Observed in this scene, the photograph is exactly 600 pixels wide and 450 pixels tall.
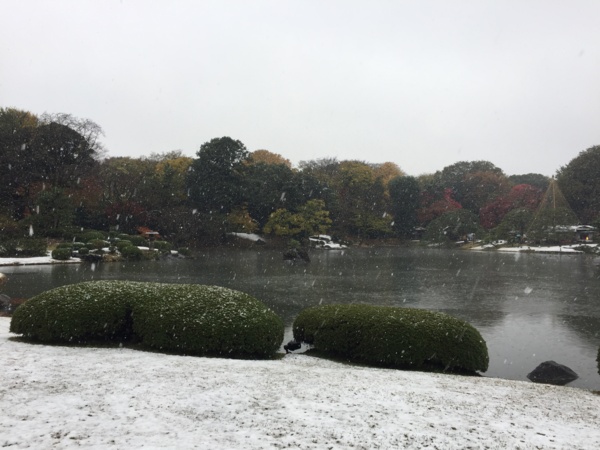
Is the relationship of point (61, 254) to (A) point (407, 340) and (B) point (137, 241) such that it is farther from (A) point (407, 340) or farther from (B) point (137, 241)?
(A) point (407, 340)

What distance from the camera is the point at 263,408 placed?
166 inches

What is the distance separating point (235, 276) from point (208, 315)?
13.0m

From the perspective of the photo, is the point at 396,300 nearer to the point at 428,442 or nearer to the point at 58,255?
the point at 428,442

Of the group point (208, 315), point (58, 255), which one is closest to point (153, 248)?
point (58, 255)

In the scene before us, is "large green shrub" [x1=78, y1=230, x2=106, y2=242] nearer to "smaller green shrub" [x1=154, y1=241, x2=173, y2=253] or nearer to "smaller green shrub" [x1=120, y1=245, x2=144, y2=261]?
"smaller green shrub" [x1=154, y1=241, x2=173, y2=253]

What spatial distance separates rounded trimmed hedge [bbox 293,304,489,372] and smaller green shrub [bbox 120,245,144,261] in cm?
2226

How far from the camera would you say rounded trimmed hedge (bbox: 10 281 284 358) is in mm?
7062

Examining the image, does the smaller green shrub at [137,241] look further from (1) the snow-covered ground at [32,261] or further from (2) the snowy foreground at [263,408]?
(2) the snowy foreground at [263,408]

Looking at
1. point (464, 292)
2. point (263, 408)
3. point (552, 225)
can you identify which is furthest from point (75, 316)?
point (552, 225)

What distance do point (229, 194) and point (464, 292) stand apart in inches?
1367

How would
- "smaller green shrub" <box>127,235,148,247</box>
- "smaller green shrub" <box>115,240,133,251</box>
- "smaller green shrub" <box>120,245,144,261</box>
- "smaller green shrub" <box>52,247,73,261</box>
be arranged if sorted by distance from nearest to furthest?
"smaller green shrub" <box>52,247,73,261</box>, "smaller green shrub" <box>120,245,144,261</box>, "smaller green shrub" <box>115,240,133,251</box>, "smaller green shrub" <box>127,235,148,247</box>

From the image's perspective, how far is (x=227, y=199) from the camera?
47281 millimetres

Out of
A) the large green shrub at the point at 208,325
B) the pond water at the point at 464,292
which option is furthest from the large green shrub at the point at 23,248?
the large green shrub at the point at 208,325

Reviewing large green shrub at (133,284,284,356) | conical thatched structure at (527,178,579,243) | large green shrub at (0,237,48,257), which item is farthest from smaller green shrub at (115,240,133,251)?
conical thatched structure at (527,178,579,243)
